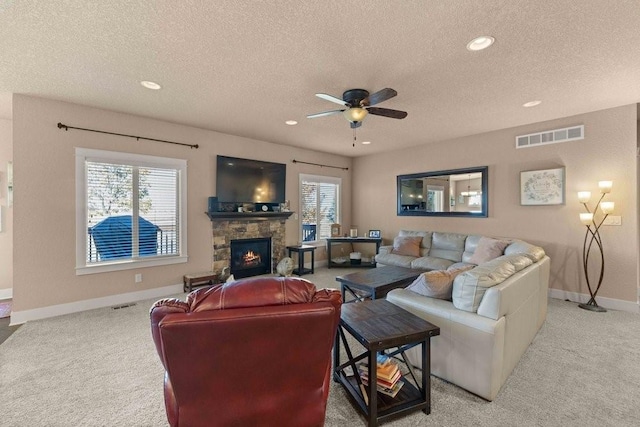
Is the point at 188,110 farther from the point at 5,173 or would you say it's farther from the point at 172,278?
the point at 5,173

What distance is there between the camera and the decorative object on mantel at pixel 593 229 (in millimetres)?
3768

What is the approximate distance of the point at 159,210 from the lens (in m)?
4.46

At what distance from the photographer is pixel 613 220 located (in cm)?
390

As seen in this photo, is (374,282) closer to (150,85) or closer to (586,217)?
(586,217)

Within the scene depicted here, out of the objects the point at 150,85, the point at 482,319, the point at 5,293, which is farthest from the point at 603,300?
the point at 5,293

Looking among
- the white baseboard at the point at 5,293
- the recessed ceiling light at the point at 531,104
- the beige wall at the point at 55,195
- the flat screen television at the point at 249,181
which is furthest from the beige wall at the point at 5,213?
the recessed ceiling light at the point at 531,104

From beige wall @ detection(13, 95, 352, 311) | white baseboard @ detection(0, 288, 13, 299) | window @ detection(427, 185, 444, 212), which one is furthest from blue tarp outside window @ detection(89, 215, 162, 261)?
window @ detection(427, 185, 444, 212)

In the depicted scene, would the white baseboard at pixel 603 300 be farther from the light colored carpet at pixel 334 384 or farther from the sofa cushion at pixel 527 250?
the sofa cushion at pixel 527 250

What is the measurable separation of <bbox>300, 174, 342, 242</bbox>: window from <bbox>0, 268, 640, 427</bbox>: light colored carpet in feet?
13.0

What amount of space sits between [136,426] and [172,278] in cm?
303

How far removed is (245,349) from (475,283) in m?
1.67

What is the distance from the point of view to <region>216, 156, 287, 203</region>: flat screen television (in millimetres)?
5055

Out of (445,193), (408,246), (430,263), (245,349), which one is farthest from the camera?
(445,193)

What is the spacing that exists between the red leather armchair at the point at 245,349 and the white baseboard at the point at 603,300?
4612 millimetres
